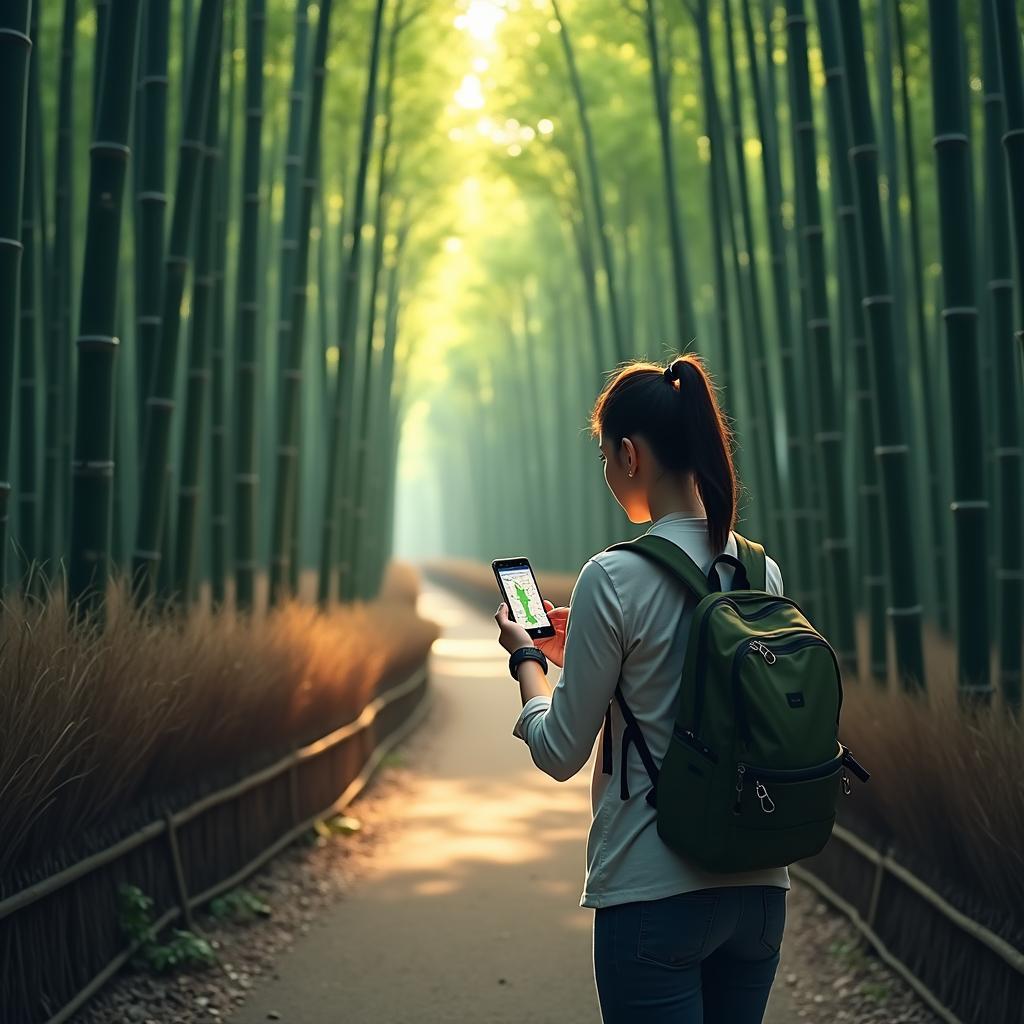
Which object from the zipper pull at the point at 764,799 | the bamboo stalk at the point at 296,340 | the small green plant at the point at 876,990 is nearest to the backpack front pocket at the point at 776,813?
the zipper pull at the point at 764,799

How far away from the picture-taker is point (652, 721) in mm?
1560

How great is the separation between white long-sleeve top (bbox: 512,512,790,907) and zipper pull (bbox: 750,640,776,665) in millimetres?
96

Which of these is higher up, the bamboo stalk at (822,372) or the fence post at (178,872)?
the bamboo stalk at (822,372)

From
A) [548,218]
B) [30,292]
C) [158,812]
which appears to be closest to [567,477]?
[548,218]

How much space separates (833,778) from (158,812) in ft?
7.33

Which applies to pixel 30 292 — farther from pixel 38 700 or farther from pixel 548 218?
pixel 548 218

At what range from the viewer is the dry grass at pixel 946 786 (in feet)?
8.44

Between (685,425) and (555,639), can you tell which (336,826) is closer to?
(555,639)

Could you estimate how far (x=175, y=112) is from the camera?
26.4 feet

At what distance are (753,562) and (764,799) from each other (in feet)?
0.99

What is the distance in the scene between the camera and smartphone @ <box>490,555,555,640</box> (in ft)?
5.93

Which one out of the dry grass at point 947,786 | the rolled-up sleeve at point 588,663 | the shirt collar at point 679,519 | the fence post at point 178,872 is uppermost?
the shirt collar at point 679,519

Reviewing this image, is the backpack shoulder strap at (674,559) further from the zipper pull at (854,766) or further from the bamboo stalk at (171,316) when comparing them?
the bamboo stalk at (171,316)

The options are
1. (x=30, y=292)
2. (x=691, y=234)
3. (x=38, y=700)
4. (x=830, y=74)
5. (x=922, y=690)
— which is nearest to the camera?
(x=38, y=700)
